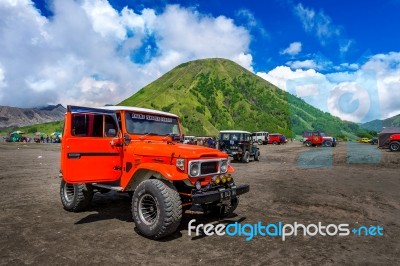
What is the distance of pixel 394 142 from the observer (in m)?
29.9

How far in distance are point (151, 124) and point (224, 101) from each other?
142 metres

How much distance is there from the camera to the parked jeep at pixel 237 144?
2300cm

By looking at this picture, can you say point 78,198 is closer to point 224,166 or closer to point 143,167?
point 143,167

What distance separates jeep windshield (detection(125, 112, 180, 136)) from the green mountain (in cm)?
9463

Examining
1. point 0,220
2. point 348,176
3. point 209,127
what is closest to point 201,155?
point 0,220

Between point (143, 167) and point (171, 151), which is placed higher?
point (171, 151)

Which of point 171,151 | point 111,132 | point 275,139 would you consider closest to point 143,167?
point 171,151

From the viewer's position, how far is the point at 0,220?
6973mm

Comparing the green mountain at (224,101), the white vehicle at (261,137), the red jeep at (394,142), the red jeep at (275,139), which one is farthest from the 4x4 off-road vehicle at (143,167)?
the green mountain at (224,101)

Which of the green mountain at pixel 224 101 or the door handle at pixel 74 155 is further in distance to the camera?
the green mountain at pixel 224 101

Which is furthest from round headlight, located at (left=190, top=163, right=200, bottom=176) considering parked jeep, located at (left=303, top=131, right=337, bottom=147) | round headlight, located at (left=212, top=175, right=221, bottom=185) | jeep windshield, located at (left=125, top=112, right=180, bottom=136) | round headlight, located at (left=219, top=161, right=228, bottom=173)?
parked jeep, located at (left=303, top=131, right=337, bottom=147)

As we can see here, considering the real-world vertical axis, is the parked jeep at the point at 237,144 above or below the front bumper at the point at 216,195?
above

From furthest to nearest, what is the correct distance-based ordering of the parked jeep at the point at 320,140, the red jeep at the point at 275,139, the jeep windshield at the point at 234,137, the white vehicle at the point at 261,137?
the red jeep at the point at 275,139 < the white vehicle at the point at 261,137 < the parked jeep at the point at 320,140 < the jeep windshield at the point at 234,137

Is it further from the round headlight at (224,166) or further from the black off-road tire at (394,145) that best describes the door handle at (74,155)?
the black off-road tire at (394,145)
